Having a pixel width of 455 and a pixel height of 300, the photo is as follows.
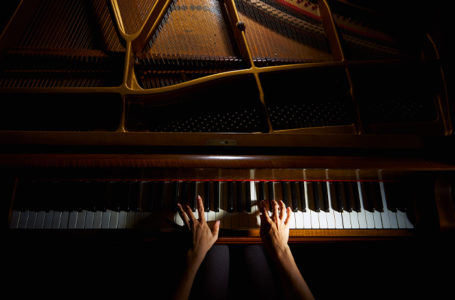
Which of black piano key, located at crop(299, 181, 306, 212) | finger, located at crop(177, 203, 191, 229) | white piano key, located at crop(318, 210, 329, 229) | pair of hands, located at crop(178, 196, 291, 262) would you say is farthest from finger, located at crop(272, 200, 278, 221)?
finger, located at crop(177, 203, 191, 229)

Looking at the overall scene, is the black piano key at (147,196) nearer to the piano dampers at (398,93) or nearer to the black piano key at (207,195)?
the black piano key at (207,195)

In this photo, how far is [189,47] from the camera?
78.6 inches

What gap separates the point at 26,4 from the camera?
1859 millimetres

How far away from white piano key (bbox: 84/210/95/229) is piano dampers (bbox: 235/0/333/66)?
5.68 ft

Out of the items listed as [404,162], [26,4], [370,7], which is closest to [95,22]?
[26,4]

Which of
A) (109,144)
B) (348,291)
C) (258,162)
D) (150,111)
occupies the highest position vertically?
(150,111)

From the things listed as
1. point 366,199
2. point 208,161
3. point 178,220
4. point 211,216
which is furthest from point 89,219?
point 366,199

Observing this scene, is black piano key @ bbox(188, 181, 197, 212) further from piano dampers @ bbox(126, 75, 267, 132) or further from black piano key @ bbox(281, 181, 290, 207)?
black piano key @ bbox(281, 181, 290, 207)

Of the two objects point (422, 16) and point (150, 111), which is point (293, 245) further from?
point (422, 16)

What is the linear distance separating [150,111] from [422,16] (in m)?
2.28

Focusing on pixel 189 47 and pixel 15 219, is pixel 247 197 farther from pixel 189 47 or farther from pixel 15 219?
pixel 15 219

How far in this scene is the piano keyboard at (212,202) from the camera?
167 centimetres

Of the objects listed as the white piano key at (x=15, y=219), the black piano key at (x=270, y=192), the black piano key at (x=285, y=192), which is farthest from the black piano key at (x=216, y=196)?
the white piano key at (x=15, y=219)

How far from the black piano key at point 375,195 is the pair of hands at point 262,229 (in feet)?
2.07
